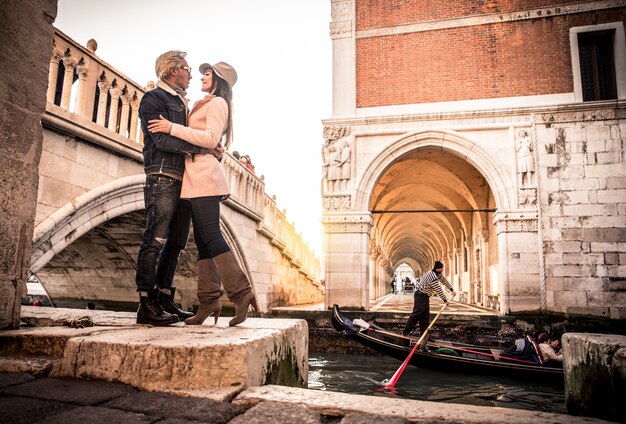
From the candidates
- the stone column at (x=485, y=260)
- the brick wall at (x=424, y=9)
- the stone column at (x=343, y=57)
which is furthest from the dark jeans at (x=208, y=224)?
the stone column at (x=485, y=260)

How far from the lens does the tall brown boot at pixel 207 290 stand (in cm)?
246

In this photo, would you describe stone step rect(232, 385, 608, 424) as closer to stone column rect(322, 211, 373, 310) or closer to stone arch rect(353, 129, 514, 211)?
stone column rect(322, 211, 373, 310)

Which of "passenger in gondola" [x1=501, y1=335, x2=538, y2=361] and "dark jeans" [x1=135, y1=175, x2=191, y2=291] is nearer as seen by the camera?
"dark jeans" [x1=135, y1=175, x2=191, y2=291]

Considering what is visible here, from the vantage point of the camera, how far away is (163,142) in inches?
93.3

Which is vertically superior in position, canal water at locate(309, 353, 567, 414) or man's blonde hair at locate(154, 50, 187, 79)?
man's blonde hair at locate(154, 50, 187, 79)

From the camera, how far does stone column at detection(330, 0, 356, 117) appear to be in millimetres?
10219

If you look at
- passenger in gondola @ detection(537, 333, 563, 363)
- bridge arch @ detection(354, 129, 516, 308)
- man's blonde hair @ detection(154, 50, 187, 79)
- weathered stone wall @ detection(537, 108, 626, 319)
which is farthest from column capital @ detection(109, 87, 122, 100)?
weathered stone wall @ detection(537, 108, 626, 319)

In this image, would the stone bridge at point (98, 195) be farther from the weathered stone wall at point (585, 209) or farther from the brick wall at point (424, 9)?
the weathered stone wall at point (585, 209)

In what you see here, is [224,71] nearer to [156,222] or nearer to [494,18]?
[156,222]

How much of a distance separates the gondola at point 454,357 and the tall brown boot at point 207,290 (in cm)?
478

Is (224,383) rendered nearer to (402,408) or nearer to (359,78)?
(402,408)

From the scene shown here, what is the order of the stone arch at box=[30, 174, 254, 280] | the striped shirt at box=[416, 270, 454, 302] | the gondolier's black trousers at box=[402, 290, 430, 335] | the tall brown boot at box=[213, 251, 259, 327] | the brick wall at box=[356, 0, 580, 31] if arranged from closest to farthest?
the tall brown boot at box=[213, 251, 259, 327], the stone arch at box=[30, 174, 254, 280], the striped shirt at box=[416, 270, 454, 302], the gondolier's black trousers at box=[402, 290, 430, 335], the brick wall at box=[356, 0, 580, 31]

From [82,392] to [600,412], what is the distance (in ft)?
7.61

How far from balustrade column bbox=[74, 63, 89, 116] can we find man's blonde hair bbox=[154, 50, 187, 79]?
3306 millimetres
